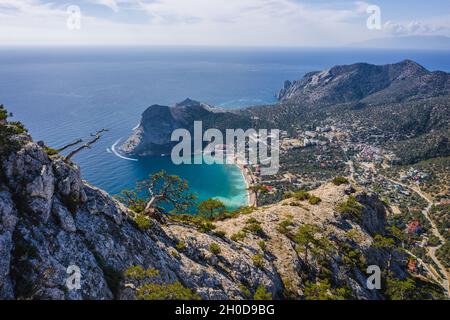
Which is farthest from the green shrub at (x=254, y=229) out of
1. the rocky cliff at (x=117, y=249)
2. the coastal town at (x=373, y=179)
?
the coastal town at (x=373, y=179)

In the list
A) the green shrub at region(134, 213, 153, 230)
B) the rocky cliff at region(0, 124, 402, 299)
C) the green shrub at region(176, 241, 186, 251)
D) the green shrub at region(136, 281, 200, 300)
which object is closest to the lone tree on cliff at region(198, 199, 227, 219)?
the rocky cliff at region(0, 124, 402, 299)

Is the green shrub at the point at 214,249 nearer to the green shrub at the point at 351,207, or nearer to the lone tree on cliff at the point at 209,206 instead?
the lone tree on cliff at the point at 209,206

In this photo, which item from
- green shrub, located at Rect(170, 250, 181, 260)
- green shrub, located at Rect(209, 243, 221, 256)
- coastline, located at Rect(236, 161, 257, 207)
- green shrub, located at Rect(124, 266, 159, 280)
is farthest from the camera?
coastline, located at Rect(236, 161, 257, 207)

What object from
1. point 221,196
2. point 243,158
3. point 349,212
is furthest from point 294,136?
point 349,212

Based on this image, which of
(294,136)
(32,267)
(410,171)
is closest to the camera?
(32,267)

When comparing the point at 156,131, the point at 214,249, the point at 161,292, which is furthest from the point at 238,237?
the point at 156,131

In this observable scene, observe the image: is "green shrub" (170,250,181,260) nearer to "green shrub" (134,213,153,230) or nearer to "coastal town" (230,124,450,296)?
"green shrub" (134,213,153,230)

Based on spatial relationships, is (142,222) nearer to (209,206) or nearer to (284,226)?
(209,206)
